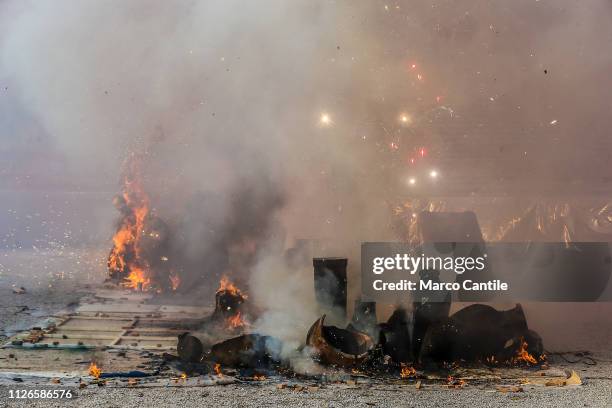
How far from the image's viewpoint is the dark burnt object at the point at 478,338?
324 inches

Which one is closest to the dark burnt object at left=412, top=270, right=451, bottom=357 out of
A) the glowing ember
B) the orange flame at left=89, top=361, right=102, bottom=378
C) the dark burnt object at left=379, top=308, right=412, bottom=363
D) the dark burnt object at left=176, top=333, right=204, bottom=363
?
the dark burnt object at left=379, top=308, right=412, bottom=363

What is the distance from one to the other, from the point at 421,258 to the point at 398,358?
260cm

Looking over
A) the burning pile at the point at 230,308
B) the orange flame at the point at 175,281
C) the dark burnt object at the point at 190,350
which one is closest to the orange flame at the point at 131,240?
the orange flame at the point at 175,281

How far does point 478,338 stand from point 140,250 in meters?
10.7

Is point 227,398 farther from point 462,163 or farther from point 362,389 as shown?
point 462,163

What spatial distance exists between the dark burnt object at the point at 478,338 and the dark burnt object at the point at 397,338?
0.27 meters

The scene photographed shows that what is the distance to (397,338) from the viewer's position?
8305 mm

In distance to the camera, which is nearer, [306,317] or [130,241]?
[306,317]

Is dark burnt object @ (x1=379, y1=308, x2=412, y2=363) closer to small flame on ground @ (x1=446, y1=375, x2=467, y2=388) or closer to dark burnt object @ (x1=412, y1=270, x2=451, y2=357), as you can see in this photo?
dark burnt object @ (x1=412, y1=270, x2=451, y2=357)

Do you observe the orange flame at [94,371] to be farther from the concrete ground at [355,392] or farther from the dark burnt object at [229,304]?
the dark burnt object at [229,304]

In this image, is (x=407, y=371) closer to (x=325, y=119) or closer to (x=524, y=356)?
(x=524, y=356)

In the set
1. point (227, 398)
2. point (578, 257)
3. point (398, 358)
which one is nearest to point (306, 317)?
point (398, 358)

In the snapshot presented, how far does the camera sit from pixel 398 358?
8172 millimetres

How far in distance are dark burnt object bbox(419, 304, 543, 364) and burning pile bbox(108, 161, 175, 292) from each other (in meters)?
8.10
